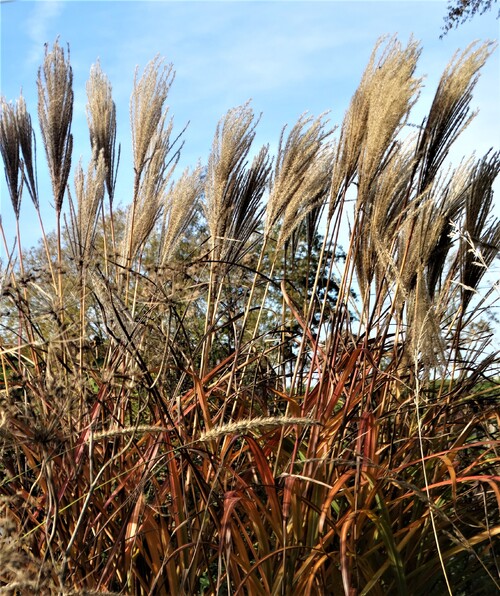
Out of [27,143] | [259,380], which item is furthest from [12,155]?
[259,380]

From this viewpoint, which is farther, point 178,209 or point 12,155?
point 12,155

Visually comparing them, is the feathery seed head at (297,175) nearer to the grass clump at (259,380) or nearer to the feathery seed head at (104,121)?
the grass clump at (259,380)

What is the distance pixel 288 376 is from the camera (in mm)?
3805

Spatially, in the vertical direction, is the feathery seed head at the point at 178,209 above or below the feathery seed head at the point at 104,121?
below

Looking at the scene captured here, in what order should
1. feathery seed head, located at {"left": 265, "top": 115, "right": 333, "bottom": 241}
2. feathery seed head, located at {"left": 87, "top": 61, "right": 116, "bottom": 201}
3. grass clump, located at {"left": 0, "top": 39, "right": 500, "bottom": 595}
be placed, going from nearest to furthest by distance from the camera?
1. grass clump, located at {"left": 0, "top": 39, "right": 500, "bottom": 595}
2. feathery seed head, located at {"left": 265, "top": 115, "right": 333, "bottom": 241}
3. feathery seed head, located at {"left": 87, "top": 61, "right": 116, "bottom": 201}

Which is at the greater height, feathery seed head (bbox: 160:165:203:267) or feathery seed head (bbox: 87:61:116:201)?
feathery seed head (bbox: 87:61:116:201)

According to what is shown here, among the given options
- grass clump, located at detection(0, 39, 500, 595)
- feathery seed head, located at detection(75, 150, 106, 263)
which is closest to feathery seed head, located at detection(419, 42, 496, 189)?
grass clump, located at detection(0, 39, 500, 595)

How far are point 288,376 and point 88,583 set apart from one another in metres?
1.53

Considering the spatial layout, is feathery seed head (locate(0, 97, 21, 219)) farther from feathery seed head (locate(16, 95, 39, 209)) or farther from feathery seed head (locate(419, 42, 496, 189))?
feathery seed head (locate(419, 42, 496, 189))

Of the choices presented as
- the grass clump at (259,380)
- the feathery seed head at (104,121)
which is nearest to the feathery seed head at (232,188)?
the grass clump at (259,380)

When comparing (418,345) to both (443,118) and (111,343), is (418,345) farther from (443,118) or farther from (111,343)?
(443,118)

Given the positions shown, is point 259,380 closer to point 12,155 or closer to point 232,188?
point 232,188

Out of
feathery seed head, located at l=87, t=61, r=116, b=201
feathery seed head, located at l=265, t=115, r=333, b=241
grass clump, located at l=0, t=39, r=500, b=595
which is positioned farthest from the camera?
feathery seed head, located at l=87, t=61, r=116, b=201

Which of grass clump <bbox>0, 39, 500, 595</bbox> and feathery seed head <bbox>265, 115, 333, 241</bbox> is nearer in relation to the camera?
grass clump <bbox>0, 39, 500, 595</bbox>
